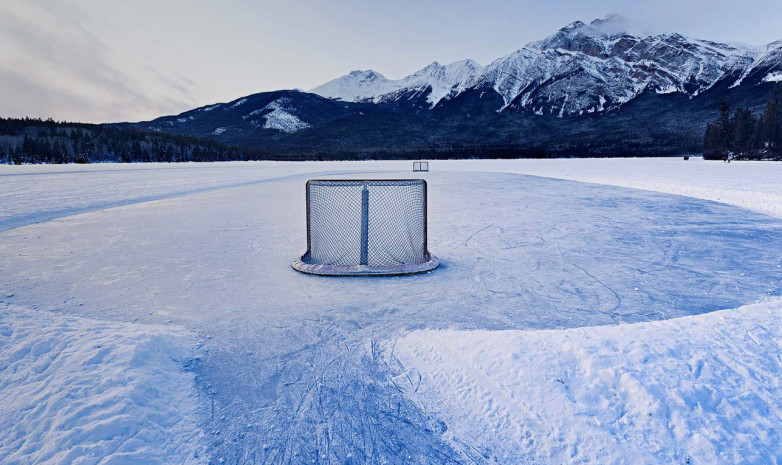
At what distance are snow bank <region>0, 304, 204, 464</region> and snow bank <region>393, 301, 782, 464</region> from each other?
128cm

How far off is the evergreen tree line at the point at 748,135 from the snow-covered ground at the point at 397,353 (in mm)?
57057

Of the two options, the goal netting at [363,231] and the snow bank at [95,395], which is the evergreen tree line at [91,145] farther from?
the snow bank at [95,395]

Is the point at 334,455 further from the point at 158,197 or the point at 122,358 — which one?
the point at 158,197

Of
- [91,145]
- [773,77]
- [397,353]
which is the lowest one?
[397,353]

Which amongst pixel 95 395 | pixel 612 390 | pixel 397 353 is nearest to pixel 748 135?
pixel 612 390

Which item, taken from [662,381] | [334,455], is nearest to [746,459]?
[662,381]

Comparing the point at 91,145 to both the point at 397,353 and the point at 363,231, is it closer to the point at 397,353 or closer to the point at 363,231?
the point at 363,231

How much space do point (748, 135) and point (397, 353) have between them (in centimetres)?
6767

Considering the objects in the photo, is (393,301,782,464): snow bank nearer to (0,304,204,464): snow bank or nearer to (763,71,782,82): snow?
(0,304,204,464): snow bank

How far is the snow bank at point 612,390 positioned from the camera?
6.40 feet

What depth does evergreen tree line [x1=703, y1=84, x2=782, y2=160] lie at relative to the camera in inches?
1927

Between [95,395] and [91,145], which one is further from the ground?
[91,145]

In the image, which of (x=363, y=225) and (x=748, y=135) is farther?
(x=748, y=135)

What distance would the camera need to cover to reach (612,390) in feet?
7.34
